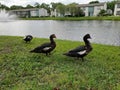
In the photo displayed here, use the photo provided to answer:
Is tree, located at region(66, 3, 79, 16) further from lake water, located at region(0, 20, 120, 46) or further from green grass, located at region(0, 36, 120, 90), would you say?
green grass, located at region(0, 36, 120, 90)

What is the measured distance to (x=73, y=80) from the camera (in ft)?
16.0

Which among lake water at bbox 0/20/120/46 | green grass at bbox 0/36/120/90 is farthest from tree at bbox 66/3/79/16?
green grass at bbox 0/36/120/90

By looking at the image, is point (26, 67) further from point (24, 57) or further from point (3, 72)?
point (24, 57)

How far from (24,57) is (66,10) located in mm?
66193

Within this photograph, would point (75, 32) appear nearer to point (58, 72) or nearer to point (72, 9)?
point (58, 72)

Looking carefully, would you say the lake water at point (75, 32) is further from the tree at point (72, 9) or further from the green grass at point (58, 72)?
the tree at point (72, 9)

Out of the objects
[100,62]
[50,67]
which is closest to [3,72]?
[50,67]

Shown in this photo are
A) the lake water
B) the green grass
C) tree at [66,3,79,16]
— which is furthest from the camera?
tree at [66,3,79,16]

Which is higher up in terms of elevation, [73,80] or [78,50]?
[78,50]

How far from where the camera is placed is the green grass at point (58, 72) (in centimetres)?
466

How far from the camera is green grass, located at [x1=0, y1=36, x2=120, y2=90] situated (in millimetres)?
4660

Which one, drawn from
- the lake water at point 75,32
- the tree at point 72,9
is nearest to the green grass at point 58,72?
the lake water at point 75,32

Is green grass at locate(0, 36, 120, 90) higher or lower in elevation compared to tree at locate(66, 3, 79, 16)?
lower

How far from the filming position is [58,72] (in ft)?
18.2
